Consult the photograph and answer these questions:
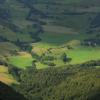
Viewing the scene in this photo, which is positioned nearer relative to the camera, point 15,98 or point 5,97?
point 5,97

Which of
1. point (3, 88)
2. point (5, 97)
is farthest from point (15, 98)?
point (5, 97)

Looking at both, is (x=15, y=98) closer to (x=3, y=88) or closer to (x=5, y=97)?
(x=3, y=88)

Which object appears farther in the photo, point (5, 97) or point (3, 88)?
A: point (3, 88)
